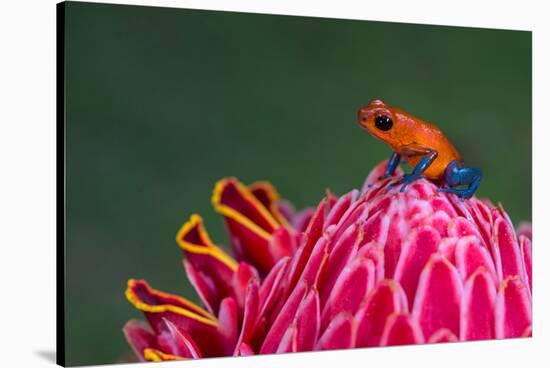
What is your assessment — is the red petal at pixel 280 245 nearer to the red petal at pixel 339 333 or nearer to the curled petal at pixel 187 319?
the curled petal at pixel 187 319

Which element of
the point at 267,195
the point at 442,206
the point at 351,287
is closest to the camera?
the point at 351,287

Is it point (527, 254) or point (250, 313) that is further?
point (527, 254)

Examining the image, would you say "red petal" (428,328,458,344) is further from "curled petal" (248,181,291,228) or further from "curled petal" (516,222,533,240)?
"curled petal" (516,222,533,240)

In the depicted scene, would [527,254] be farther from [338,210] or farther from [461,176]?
[338,210]

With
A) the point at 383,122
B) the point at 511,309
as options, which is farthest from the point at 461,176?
the point at 511,309

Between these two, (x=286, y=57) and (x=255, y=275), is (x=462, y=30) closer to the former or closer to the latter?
(x=286, y=57)

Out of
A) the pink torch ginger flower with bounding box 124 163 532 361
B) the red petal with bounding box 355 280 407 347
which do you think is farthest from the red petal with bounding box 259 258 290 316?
the red petal with bounding box 355 280 407 347

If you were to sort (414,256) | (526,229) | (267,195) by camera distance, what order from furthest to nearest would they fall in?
(526,229) < (267,195) < (414,256)
